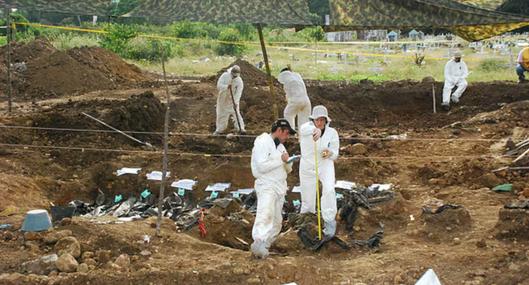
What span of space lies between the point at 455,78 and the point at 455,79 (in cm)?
4

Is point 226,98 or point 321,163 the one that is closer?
point 321,163

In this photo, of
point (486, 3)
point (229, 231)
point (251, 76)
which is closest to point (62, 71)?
point (251, 76)

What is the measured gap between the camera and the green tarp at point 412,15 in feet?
27.2

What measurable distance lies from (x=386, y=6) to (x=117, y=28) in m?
26.5

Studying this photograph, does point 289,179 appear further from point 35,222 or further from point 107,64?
point 107,64

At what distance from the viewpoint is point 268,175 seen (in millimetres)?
7992

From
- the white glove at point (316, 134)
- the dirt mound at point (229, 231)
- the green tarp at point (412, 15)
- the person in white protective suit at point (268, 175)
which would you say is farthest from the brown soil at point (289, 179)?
the green tarp at point (412, 15)

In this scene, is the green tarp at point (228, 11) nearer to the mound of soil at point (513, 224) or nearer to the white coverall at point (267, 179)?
the white coverall at point (267, 179)

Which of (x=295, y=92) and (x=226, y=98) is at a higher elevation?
(x=295, y=92)

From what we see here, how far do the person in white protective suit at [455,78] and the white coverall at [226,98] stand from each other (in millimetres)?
6776

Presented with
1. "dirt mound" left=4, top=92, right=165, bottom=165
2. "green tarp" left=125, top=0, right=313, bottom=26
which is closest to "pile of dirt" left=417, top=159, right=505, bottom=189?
"green tarp" left=125, top=0, right=313, bottom=26

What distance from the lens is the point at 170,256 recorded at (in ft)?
26.0

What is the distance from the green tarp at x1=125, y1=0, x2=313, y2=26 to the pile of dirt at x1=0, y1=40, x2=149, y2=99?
44.3 ft

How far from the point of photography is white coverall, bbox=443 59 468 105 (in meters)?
18.5
